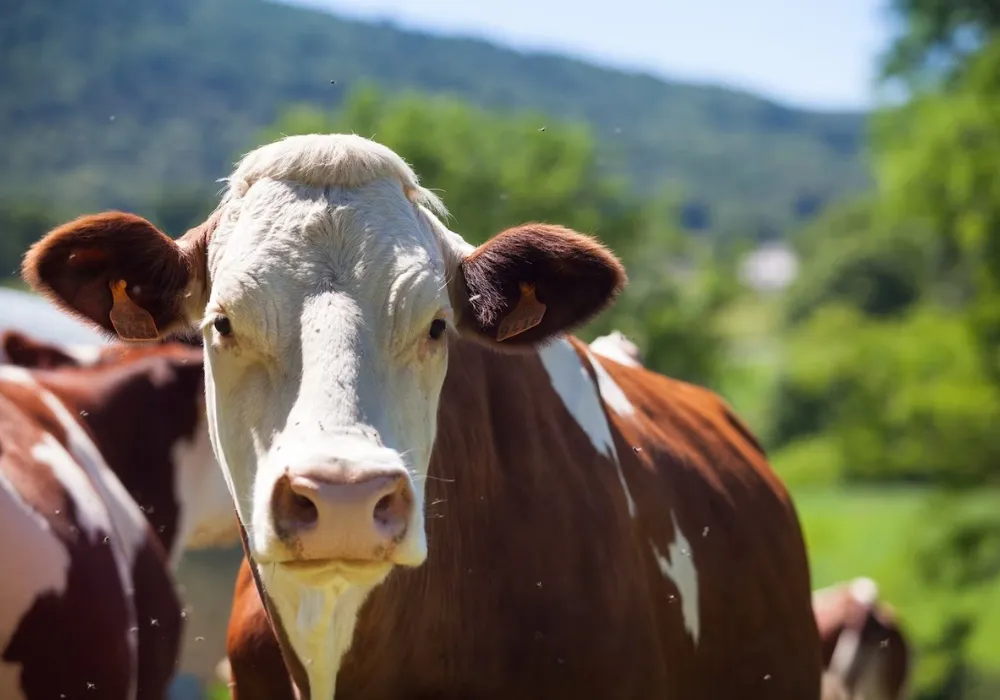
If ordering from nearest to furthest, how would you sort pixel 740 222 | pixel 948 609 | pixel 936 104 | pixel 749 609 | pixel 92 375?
pixel 749 609
pixel 92 375
pixel 948 609
pixel 936 104
pixel 740 222

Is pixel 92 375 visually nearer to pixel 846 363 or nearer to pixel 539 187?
pixel 846 363

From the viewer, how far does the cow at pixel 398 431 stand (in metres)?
2.91

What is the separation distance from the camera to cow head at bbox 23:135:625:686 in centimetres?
281

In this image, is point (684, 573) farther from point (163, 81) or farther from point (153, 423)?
point (163, 81)

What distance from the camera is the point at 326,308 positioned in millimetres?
3064

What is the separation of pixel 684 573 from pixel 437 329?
61.2 inches

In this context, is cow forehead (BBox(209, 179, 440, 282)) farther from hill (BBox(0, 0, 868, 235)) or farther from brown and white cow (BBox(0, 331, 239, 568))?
hill (BBox(0, 0, 868, 235))

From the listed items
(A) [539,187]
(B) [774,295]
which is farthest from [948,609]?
(B) [774,295]

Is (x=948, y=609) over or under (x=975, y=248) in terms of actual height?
under

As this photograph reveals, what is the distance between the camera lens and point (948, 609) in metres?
23.4

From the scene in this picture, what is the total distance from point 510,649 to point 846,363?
24238mm

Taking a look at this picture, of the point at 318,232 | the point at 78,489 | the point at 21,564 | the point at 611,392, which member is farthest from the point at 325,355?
the point at 78,489

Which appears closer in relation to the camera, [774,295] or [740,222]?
[774,295]

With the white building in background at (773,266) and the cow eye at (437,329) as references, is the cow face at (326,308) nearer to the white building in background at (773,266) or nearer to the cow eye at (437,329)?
the cow eye at (437,329)
